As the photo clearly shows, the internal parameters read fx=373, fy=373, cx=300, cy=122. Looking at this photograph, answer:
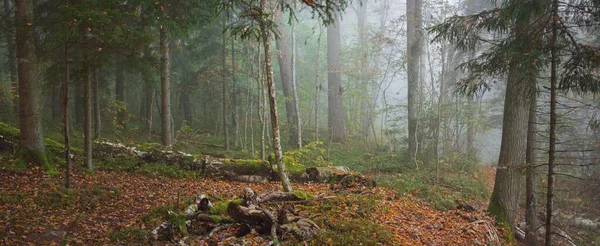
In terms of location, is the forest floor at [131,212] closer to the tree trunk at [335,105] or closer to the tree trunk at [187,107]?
the tree trunk at [335,105]

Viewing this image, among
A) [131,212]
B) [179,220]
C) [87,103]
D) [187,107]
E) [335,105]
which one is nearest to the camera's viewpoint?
[179,220]

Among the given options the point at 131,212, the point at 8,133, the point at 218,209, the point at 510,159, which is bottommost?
the point at 131,212

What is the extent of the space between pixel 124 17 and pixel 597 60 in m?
9.48

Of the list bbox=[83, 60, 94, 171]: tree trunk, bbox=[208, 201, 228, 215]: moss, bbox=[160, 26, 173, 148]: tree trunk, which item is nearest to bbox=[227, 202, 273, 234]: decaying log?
bbox=[208, 201, 228, 215]: moss

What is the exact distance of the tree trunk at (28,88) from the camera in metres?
8.43

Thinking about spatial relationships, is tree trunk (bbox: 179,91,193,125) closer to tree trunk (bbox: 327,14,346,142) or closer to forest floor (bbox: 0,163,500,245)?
tree trunk (bbox: 327,14,346,142)

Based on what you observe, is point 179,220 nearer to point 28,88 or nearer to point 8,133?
point 28,88

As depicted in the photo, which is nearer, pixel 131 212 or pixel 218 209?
pixel 218 209

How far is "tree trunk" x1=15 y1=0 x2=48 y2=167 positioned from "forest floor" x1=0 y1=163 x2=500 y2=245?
549 millimetres

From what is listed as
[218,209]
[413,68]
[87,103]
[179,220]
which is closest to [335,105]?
[413,68]

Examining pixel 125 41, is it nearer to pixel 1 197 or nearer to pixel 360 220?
pixel 1 197

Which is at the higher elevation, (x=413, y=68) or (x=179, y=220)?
(x=413, y=68)

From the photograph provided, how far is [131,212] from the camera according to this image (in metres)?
7.48

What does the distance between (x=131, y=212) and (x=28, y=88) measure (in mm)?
4187
